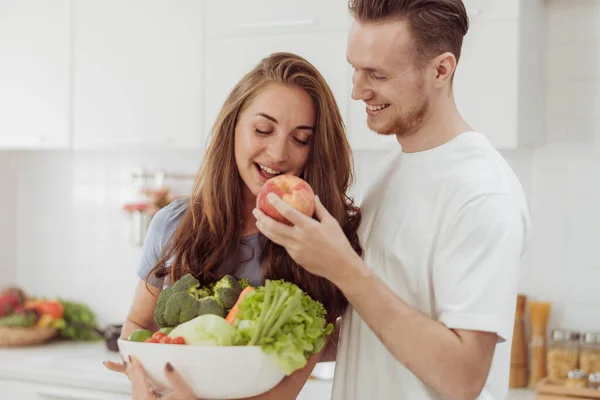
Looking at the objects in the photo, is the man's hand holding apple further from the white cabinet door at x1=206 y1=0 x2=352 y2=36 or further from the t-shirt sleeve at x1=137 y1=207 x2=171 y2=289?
the white cabinet door at x1=206 y1=0 x2=352 y2=36

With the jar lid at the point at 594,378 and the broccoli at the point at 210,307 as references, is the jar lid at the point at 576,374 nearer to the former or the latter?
the jar lid at the point at 594,378

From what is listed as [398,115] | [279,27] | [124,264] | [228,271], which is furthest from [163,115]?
[398,115]

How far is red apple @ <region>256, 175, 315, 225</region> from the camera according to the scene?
146 centimetres

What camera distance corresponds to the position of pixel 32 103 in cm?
361

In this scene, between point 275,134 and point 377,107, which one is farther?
point 275,134

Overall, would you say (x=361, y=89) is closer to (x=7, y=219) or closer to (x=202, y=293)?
(x=202, y=293)

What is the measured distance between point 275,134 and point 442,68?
1.27 ft

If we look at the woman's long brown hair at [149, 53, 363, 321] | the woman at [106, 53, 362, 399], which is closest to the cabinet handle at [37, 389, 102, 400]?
the woman at [106, 53, 362, 399]

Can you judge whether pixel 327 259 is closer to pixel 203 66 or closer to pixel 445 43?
pixel 445 43

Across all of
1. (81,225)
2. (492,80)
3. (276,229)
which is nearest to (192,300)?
(276,229)

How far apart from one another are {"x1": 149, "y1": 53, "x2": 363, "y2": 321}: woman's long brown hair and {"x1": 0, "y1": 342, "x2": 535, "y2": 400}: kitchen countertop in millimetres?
1216

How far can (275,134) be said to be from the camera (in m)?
1.73

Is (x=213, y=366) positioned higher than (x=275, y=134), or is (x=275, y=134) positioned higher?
(x=275, y=134)

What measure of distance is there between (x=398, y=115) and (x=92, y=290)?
2.75 meters
